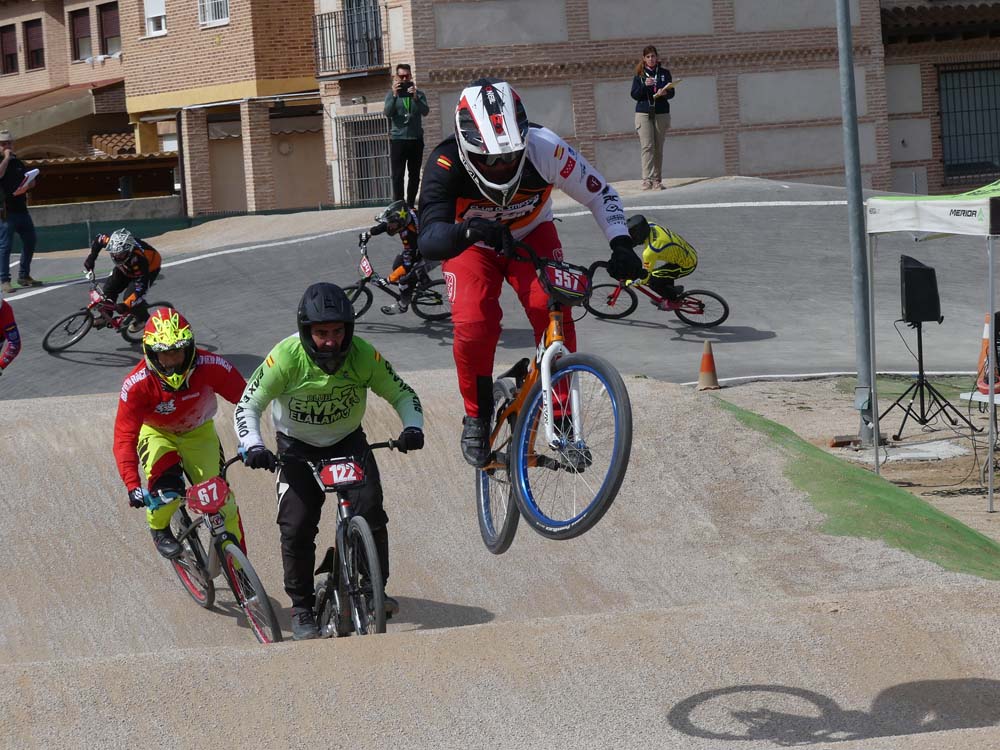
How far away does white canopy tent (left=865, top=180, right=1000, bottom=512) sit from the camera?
477 inches

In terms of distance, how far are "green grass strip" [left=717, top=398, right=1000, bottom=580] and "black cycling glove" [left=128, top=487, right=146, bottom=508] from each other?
503 cm

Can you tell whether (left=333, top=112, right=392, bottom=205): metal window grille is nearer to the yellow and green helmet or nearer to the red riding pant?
the yellow and green helmet

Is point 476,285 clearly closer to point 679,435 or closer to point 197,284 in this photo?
point 679,435

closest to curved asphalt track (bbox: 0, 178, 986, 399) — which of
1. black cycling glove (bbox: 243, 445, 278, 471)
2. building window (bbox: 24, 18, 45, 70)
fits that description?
black cycling glove (bbox: 243, 445, 278, 471)

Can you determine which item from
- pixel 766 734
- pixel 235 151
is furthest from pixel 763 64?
pixel 766 734

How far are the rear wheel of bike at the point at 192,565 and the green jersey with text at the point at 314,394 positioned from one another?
1.53 m

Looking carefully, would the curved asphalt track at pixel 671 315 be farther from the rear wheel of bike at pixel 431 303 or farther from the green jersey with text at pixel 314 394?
the green jersey with text at pixel 314 394

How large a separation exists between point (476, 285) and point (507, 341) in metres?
11.0

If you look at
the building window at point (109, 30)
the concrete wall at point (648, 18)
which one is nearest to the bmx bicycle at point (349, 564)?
the concrete wall at point (648, 18)

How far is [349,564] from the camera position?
792 centimetres

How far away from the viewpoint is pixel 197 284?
20734mm

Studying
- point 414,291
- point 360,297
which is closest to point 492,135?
point 414,291

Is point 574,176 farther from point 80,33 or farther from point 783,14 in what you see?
point 80,33

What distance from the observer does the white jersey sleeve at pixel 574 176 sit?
6.79 meters
